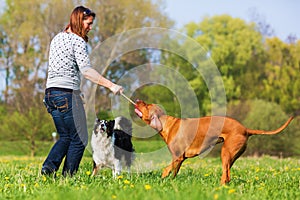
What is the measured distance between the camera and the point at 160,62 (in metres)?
38.5

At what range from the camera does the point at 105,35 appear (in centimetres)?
3375

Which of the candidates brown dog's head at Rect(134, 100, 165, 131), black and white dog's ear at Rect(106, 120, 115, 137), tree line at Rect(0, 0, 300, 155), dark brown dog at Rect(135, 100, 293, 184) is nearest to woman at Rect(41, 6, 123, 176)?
brown dog's head at Rect(134, 100, 165, 131)

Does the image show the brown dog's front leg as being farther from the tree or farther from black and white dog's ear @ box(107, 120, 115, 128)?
the tree

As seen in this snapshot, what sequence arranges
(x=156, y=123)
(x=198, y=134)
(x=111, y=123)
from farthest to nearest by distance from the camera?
(x=111, y=123), (x=156, y=123), (x=198, y=134)

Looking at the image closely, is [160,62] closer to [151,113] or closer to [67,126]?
[151,113]

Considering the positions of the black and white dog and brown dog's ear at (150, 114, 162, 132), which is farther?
the black and white dog

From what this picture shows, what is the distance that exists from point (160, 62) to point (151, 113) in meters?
31.3

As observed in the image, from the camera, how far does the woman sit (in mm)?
6387

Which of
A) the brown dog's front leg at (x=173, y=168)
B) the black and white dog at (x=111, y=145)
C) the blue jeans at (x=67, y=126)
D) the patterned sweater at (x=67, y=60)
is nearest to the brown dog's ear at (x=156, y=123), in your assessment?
the brown dog's front leg at (x=173, y=168)

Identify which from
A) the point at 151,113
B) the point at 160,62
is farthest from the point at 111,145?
the point at 160,62

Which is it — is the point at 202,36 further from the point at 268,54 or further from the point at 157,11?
the point at 157,11

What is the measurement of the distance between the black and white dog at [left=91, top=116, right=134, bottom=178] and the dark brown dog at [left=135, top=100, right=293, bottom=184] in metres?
1.62

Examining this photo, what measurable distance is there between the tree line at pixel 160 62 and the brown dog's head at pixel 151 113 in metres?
12.5

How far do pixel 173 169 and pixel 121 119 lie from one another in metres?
2.37
